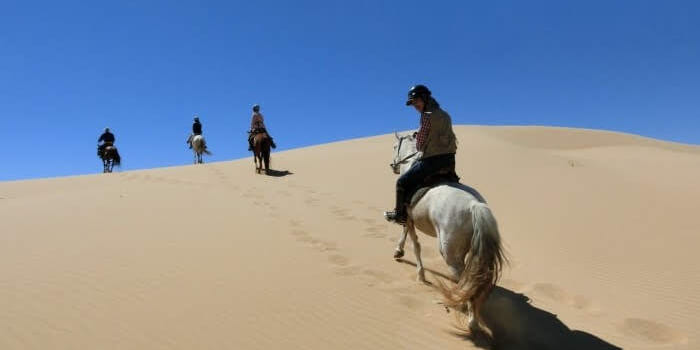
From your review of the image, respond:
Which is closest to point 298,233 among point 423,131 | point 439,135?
point 423,131

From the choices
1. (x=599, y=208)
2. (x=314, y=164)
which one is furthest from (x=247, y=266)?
(x=314, y=164)

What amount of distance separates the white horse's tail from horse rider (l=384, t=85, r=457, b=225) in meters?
1.09

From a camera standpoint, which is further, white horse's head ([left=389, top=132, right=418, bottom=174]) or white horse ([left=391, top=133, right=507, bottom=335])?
white horse's head ([left=389, top=132, right=418, bottom=174])

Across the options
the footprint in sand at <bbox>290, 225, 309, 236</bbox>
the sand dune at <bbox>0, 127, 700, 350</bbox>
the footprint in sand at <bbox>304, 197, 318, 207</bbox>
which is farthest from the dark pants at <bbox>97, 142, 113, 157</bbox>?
the footprint in sand at <bbox>290, 225, 309, 236</bbox>

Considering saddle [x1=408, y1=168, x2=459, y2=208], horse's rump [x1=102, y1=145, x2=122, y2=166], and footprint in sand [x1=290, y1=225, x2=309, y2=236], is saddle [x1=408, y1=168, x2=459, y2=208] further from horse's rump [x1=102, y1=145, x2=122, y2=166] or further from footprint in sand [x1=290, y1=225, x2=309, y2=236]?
horse's rump [x1=102, y1=145, x2=122, y2=166]

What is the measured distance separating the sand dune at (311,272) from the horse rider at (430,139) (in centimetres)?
149

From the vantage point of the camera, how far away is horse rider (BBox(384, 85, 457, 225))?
459 centimetres

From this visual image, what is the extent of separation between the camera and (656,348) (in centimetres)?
370

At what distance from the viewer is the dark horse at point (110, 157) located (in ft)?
62.5

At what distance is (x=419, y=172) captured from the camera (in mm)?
4695

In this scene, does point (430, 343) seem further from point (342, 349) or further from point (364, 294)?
point (364, 294)

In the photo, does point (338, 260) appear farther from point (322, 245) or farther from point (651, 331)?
point (651, 331)

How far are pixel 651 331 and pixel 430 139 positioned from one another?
3126 mm

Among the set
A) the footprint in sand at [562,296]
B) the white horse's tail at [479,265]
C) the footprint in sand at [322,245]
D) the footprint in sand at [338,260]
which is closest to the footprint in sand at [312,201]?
the footprint in sand at [322,245]
